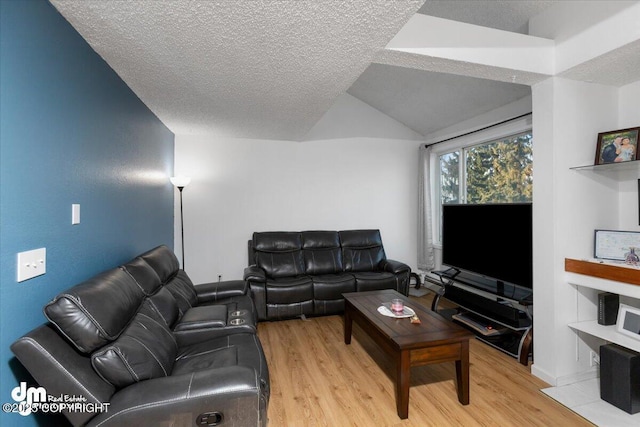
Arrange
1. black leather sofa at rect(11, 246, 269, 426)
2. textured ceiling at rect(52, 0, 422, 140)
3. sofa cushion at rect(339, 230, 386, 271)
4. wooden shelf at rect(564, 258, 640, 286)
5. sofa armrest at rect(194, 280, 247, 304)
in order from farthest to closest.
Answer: sofa cushion at rect(339, 230, 386, 271) → sofa armrest at rect(194, 280, 247, 304) → wooden shelf at rect(564, 258, 640, 286) → textured ceiling at rect(52, 0, 422, 140) → black leather sofa at rect(11, 246, 269, 426)

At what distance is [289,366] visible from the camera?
2.56 metres

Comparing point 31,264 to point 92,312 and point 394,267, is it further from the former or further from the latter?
point 394,267

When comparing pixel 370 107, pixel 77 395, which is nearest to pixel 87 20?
pixel 77 395

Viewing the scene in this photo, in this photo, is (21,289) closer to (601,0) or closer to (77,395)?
(77,395)

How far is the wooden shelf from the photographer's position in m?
1.89

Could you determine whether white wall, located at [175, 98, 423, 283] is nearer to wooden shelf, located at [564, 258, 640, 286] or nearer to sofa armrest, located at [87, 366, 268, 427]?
wooden shelf, located at [564, 258, 640, 286]

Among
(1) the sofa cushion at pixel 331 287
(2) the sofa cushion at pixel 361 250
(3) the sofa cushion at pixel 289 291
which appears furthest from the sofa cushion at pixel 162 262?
(2) the sofa cushion at pixel 361 250

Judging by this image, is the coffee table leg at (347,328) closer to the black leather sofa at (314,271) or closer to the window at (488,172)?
the black leather sofa at (314,271)

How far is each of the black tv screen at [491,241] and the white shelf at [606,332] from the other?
43cm

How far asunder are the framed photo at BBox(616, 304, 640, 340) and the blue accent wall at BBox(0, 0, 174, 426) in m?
3.55

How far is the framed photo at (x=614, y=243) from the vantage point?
213cm

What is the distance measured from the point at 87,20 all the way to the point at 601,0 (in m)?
3.20

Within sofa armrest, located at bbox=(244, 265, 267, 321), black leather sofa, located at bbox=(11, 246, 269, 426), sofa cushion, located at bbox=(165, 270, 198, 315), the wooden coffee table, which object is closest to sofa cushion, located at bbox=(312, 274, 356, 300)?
sofa armrest, located at bbox=(244, 265, 267, 321)

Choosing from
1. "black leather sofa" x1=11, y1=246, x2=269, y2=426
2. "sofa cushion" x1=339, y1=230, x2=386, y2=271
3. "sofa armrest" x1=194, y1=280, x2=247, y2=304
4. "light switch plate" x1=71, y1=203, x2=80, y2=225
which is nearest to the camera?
"black leather sofa" x1=11, y1=246, x2=269, y2=426
